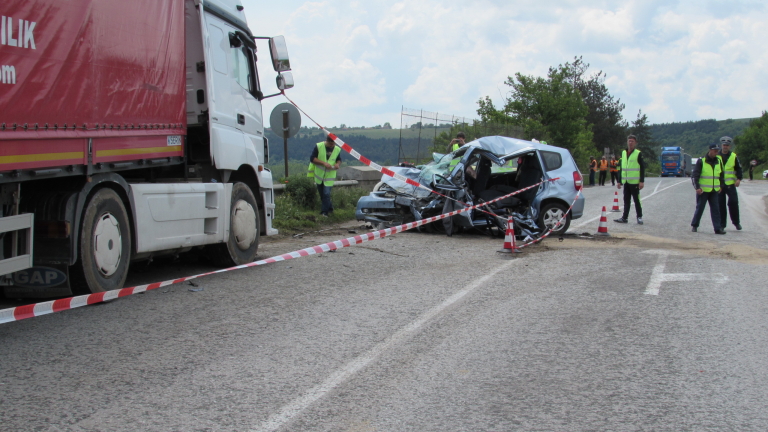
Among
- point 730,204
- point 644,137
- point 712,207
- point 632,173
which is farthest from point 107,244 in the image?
point 644,137

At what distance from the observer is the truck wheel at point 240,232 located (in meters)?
8.68

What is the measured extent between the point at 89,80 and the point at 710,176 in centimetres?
1174

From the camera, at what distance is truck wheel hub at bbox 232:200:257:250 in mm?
8797

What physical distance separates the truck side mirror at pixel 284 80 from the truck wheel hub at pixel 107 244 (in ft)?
12.2

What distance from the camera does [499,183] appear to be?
13.3m

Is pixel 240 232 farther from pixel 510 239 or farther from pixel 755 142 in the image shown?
pixel 755 142

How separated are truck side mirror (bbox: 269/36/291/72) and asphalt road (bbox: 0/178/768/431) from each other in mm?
2789

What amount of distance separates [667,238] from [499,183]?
3.15 metres

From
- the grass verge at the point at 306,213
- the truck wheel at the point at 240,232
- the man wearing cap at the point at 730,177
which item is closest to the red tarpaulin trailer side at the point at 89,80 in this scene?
the truck wheel at the point at 240,232

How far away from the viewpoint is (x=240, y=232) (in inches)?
350

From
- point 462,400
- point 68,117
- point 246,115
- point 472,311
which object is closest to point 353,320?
point 472,311

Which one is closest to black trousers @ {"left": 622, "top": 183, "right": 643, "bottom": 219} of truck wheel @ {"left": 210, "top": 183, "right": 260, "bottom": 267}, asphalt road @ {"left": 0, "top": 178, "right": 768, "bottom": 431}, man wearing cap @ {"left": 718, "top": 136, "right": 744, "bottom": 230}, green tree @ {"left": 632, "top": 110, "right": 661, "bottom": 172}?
man wearing cap @ {"left": 718, "top": 136, "right": 744, "bottom": 230}

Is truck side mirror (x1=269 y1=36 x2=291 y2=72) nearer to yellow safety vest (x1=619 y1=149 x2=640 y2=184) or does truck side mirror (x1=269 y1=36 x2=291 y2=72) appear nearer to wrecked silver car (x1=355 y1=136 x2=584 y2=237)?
wrecked silver car (x1=355 y1=136 x2=584 y2=237)

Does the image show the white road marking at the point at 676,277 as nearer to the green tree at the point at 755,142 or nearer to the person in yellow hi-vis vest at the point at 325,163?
the person in yellow hi-vis vest at the point at 325,163
